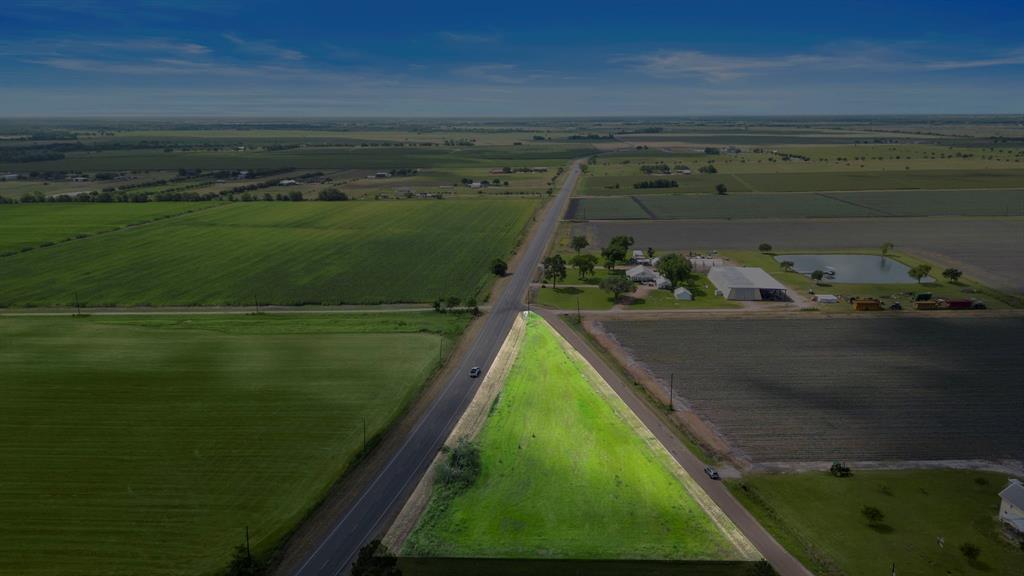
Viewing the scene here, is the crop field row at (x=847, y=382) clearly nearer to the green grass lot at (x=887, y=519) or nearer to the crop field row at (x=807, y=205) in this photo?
the green grass lot at (x=887, y=519)

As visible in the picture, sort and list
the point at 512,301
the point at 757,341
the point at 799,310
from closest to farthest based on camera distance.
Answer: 1. the point at 757,341
2. the point at 799,310
3. the point at 512,301

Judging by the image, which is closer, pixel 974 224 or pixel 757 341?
pixel 757 341

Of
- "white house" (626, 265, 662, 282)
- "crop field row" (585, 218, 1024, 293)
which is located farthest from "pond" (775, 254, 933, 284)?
"white house" (626, 265, 662, 282)

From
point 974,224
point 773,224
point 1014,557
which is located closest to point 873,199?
point 974,224

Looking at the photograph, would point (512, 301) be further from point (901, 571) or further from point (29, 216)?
point (29, 216)

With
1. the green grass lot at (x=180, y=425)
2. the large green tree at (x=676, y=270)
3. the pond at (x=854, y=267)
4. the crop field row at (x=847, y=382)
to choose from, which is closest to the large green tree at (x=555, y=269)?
the large green tree at (x=676, y=270)

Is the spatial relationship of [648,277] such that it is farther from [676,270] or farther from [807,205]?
[807,205]
